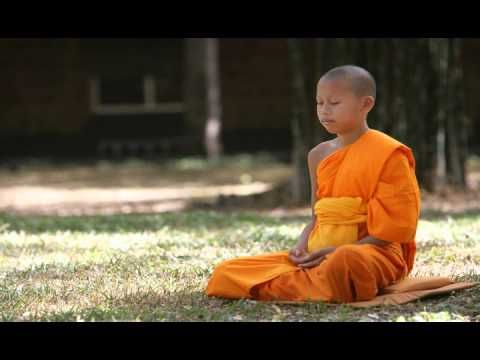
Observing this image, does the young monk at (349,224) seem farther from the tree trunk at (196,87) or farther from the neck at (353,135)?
the tree trunk at (196,87)

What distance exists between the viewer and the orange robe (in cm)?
573

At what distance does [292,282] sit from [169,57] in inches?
615

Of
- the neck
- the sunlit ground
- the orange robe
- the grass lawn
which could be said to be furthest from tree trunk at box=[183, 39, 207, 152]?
the orange robe

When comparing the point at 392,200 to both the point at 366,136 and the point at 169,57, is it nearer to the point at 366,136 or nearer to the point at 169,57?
the point at 366,136

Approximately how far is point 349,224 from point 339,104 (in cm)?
69

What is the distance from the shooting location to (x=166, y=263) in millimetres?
7371

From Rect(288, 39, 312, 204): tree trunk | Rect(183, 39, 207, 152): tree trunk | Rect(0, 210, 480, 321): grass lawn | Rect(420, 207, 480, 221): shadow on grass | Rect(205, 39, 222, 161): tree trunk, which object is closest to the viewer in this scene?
Rect(0, 210, 480, 321): grass lawn

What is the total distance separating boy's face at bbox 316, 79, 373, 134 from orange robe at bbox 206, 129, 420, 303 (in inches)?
6.6

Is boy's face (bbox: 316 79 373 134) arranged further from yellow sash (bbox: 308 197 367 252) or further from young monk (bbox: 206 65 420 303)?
yellow sash (bbox: 308 197 367 252)

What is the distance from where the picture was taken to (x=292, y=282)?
587 centimetres

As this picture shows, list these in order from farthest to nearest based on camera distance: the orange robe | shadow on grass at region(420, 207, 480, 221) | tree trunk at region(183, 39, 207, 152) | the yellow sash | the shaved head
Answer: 1. tree trunk at region(183, 39, 207, 152)
2. shadow on grass at region(420, 207, 480, 221)
3. the yellow sash
4. the shaved head
5. the orange robe

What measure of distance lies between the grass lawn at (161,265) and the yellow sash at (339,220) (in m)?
0.49

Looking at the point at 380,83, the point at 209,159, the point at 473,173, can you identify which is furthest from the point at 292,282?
the point at 209,159

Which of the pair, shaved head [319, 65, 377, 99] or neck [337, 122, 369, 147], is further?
neck [337, 122, 369, 147]
